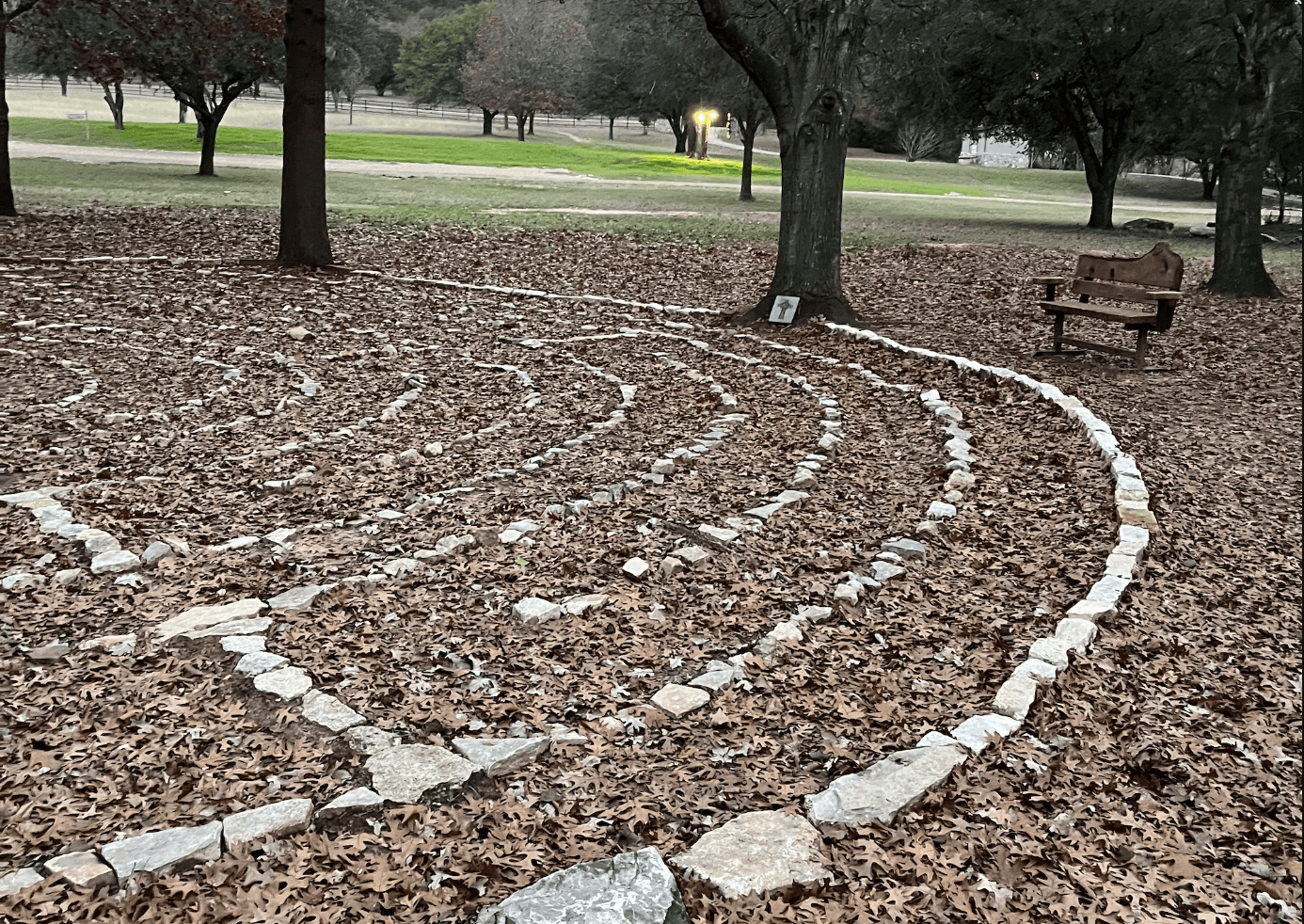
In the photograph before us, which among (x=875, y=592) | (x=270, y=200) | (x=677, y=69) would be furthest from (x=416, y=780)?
(x=677, y=69)

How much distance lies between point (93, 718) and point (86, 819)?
595 mm

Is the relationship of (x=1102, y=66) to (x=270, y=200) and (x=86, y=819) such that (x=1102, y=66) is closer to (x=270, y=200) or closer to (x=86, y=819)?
(x=270, y=200)

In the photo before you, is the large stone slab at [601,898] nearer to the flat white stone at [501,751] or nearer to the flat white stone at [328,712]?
the flat white stone at [501,751]

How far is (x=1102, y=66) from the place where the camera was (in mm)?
26953

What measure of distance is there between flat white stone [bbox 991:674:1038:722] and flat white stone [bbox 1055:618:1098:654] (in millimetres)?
391

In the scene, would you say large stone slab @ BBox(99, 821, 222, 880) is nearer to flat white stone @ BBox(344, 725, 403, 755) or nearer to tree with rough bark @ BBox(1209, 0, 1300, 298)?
flat white stone @ BBox(344, 725, 403, 755)

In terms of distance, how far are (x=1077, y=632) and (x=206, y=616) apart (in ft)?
11.0

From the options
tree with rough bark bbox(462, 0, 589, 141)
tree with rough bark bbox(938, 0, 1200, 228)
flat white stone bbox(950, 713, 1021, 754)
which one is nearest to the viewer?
flat white stone bbox(950, 713, 1021, 754)

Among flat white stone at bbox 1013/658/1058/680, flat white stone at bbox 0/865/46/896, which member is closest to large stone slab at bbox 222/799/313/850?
flat white stone at bbox 0/865/46/896

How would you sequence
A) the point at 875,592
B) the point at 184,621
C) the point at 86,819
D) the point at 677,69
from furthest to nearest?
the point at 677,69 < the point at 875,592 < the point at 184,621 < the point at 86,819

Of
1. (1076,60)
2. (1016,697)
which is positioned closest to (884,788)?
(1016,697)

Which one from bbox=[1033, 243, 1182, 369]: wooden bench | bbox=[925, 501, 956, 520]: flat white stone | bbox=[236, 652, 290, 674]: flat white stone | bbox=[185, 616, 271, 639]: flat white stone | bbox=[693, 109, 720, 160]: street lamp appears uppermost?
bbox=[693, 109, 720, 160]: street lamp

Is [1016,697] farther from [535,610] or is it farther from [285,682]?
[285,682]

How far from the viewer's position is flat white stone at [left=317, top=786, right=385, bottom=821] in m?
3.00
